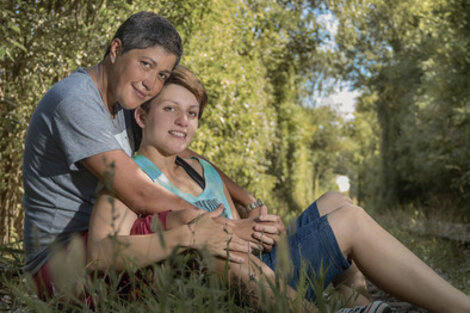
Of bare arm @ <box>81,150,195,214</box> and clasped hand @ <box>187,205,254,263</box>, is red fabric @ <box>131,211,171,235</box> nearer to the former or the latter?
bare arm @ <box>81,150,195,214</box>

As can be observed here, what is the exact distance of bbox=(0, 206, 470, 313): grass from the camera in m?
1.55

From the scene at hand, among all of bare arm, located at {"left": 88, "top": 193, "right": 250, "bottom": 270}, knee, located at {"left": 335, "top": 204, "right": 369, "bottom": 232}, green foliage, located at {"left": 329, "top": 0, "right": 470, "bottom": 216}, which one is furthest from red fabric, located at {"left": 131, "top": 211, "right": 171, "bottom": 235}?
green foliage, located at {"left": 329, "top": 0, "right": 470, "bottom": 216}

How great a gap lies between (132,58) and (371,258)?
169cm

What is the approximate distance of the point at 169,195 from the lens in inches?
98.0

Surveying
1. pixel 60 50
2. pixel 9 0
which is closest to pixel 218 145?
pixel 60 50

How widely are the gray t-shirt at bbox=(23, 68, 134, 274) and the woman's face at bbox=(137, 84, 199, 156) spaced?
0.38 metres

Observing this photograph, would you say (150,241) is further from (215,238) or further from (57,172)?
(57,172)

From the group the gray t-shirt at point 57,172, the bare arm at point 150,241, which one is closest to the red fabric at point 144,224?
the bare arm at point 150,241

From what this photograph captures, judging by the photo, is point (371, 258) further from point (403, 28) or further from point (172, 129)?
point (403, 28)

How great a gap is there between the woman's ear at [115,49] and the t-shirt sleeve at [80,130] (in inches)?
18.3

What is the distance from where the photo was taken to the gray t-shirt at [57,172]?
8.18 feet

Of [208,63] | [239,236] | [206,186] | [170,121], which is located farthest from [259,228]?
[208,63]

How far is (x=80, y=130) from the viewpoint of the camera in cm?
242

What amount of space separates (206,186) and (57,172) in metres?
0.93
